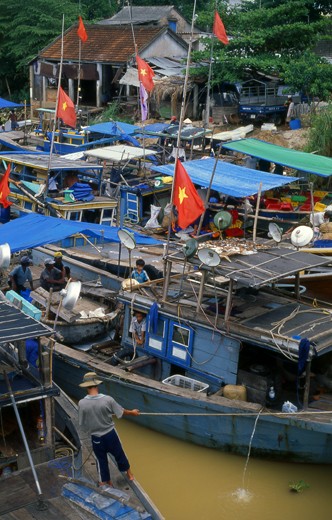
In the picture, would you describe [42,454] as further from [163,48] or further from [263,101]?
[163,48]

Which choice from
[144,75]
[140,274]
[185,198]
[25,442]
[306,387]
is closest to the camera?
[25,442]

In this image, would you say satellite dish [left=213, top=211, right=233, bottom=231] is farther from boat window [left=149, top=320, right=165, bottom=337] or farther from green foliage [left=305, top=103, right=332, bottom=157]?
green foliage [left=305, top=103, right=332, bottom=157]

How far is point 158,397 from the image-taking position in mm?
11320

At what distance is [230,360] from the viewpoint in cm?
1098

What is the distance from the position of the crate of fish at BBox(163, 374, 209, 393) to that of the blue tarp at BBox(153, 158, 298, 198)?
22.8 ft

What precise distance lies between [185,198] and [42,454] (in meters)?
5.42

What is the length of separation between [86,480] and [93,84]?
31824 mm

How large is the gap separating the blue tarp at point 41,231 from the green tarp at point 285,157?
5.33m

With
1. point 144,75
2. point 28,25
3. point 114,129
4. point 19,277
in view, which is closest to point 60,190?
point 19,277

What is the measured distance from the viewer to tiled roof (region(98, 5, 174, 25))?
40750mm

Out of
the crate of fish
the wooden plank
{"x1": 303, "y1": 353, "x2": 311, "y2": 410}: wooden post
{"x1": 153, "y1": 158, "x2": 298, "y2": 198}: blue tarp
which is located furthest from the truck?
{"x1": 303, "y1": 353, "x2": 311, "y2": 410}: wooden post

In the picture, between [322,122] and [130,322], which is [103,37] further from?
[130,322]

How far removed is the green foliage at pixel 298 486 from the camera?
10562mm

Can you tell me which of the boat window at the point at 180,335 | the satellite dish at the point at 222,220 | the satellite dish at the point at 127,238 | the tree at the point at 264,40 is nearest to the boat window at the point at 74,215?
the satellite dish at the point at 127,238
